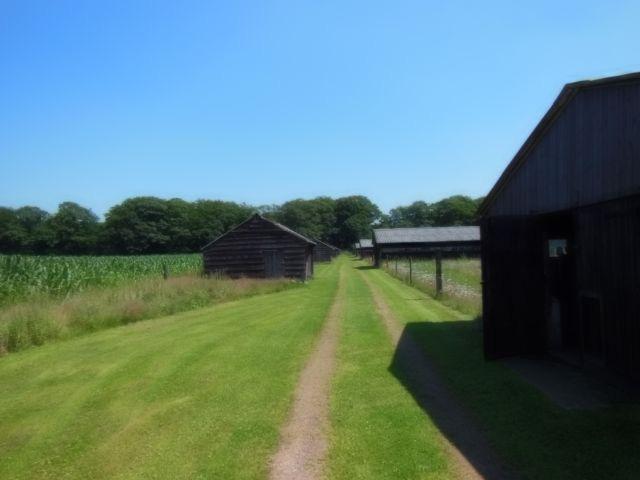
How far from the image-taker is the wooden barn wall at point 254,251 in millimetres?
32562

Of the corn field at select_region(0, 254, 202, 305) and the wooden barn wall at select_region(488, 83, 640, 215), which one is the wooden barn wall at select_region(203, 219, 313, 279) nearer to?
the corn field at select_region(0, 254, 202, 305)

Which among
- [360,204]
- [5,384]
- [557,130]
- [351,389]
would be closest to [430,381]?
[351,389]

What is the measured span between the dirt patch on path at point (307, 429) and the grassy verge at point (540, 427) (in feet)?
6.66

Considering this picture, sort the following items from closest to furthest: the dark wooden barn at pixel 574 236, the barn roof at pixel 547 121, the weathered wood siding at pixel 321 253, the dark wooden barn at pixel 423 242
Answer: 1. the dark wooden barn at pixel 574 236
2. the barn roof at pixel 547 121
3. the dark wooden barn at pixel 423 242
4. the weathered wood siding at pixel 321 253

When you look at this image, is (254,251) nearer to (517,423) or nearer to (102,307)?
(102,307)

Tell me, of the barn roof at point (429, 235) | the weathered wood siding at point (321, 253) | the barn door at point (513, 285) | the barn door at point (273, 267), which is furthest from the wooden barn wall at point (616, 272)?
the weathered wood siding at point (321, 253)

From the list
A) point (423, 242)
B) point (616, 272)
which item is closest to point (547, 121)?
point (616, 272)

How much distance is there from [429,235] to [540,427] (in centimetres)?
5649

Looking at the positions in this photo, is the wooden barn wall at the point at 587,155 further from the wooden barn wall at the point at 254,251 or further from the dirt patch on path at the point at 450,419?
the wooden barn wall at the point at 254,251

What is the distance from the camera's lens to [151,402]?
802cm

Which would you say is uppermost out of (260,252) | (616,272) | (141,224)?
(141,224)

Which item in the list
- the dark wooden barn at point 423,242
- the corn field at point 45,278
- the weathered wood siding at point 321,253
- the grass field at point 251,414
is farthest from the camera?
the weathered wood siding at point 321,253

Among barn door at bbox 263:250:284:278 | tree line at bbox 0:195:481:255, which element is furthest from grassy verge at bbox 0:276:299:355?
tree line at bbox 0:195:481:255

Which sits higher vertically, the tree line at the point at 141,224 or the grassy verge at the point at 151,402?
the tree line at the point at 141,224
